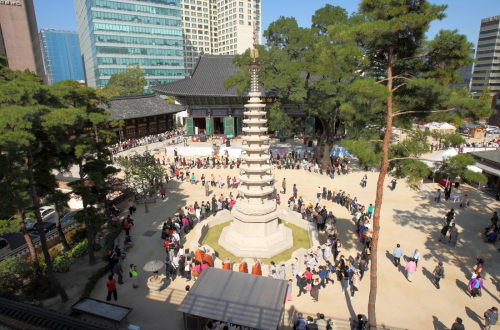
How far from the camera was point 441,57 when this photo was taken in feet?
31.7

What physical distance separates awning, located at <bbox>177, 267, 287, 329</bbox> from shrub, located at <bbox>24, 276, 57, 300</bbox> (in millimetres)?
7006

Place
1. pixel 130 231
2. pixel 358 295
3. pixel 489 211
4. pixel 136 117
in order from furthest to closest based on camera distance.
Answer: pixel 136 117
pixel 489 211
pixel 130 231
pixel 358 295

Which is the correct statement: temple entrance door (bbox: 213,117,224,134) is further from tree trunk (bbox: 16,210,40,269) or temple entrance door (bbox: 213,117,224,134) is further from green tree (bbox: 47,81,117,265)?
tree trunk (bbox: 16,210,40,269)

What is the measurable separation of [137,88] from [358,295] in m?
60.5

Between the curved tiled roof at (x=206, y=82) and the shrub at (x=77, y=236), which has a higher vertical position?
the curved tiled roof at (x=206, y=82)

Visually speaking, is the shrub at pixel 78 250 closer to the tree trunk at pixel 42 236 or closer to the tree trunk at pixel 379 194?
the tree trunk at pixel 42 236

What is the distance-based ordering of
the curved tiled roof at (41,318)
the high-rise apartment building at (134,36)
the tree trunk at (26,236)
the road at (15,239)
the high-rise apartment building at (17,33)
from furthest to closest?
the high-rise apartment building at (134,36)
the high-rise apartment building at (17,33)
the road at (15,239)
the tree trunk at (26,236)
the curved tiled roof at (41,318)

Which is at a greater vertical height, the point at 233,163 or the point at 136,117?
the point at 136,117

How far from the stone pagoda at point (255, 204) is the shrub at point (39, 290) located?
27.2 ft

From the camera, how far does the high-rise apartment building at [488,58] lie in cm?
9081

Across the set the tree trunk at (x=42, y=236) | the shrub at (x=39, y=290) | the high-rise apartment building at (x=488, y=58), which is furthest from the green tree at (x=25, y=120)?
the high-rise apartment building at (x=488, y=58)

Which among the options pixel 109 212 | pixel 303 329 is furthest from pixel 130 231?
pixel 303 329

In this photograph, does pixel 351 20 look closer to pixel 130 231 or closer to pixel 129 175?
pixel 129 175

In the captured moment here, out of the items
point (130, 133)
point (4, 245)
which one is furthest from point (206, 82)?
point (4, 245)
